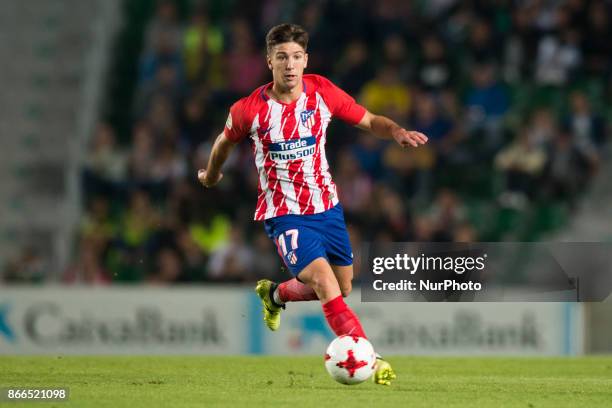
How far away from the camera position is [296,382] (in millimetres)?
9141

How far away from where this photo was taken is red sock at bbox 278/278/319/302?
9328 mm

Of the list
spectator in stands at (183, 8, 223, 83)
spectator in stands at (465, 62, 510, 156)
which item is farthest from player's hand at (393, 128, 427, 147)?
spectator in stands at (183, 8, 223, 83)

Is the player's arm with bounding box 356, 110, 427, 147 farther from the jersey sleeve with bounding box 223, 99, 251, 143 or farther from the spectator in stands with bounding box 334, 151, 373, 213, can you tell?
the spectator in stands with bounding box 334, 151, 373, 213

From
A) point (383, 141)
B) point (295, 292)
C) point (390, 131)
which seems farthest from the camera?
point (383, 141)

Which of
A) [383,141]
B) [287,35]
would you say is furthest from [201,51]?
[287,35]

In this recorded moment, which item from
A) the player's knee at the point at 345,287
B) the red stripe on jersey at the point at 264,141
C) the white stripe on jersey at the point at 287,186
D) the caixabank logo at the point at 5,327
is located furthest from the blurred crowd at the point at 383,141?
the white stripe on jersey at the point at 287,186

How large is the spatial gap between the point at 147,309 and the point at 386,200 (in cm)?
299

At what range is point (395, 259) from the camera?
523 inches

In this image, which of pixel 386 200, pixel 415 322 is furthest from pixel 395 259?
pixel 386 200

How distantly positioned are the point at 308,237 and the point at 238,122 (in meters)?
0.86

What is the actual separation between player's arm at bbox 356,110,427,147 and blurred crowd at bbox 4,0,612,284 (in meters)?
5.46

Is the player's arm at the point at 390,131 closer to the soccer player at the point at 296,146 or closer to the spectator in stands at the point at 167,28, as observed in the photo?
the soccer player at the point at 296,146

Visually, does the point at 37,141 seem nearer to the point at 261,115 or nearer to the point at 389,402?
the point at 261,115

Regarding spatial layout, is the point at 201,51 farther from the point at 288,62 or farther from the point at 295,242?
the point at 295,242
